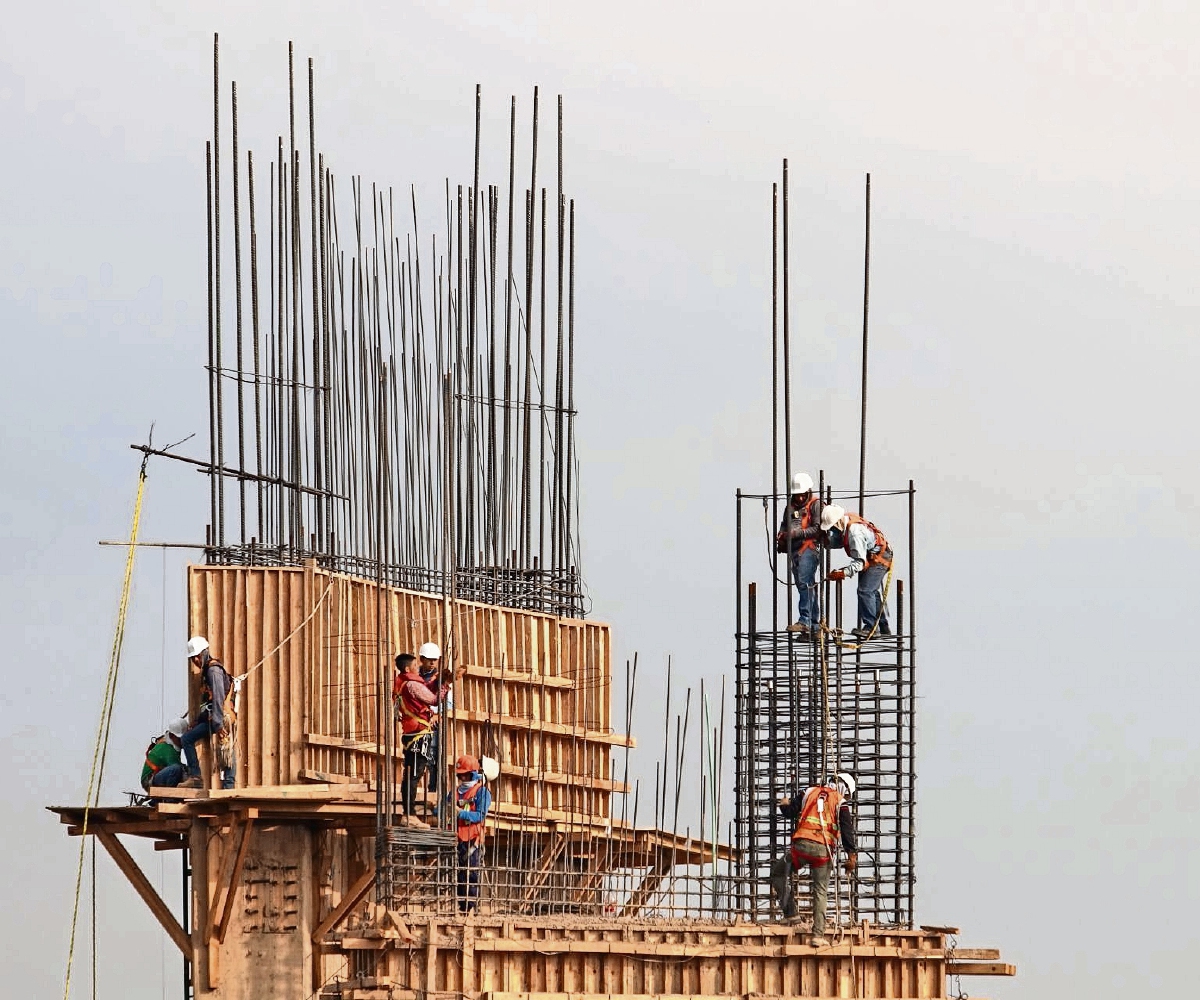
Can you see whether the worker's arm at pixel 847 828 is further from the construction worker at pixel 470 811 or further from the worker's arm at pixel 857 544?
the construction worker at pixel 470 811

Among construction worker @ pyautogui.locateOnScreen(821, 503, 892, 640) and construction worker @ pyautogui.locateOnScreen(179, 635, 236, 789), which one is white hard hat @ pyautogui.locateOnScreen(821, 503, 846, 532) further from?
construction worker @ pyautogui.locateOnScreen(179, 635, 236, 789)

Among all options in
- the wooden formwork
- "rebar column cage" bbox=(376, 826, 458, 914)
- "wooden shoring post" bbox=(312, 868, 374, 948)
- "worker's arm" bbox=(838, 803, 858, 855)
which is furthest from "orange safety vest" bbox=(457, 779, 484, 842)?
"worker's arm" bbox=(838, 803, 858, 855)

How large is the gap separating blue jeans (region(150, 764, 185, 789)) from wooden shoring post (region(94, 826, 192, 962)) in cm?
154

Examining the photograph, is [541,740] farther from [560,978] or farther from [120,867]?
[560,978]

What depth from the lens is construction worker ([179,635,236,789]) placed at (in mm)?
33656

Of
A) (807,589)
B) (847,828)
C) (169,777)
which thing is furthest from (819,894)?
(169,777)

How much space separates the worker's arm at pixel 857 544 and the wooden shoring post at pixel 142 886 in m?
9.63

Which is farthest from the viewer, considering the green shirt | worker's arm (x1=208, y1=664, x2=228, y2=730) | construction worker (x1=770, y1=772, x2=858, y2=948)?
the green shirt

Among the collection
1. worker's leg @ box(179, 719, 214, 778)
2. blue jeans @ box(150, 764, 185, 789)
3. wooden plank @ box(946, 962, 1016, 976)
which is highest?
worker's leg @ box(179, 719, 214, 778)

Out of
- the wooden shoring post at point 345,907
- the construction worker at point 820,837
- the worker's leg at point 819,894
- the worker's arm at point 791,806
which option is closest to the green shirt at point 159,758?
the wooden shoring post at point 345,907

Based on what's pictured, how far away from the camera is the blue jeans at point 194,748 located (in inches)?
1337

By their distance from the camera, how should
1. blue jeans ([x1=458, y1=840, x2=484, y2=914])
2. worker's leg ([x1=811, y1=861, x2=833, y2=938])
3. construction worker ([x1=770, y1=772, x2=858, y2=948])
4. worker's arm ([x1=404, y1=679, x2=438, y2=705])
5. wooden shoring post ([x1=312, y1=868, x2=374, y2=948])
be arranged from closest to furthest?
worker's leg ([x1=811, y1=861, x2=833, y2=938]) → construction worker ([x1=770, y1=772, x2=858, y2=948]) → blue jeans ([x1=458, y1=840, x2=484, y2=914]) → worker's arm ([x1=404, y1=679, x2=438, y2=705]) → wooden shoring post ([x1=312, y1=868, x2=374, y2=948])

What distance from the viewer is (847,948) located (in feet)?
97.7

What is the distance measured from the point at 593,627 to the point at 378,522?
864 centimetres
